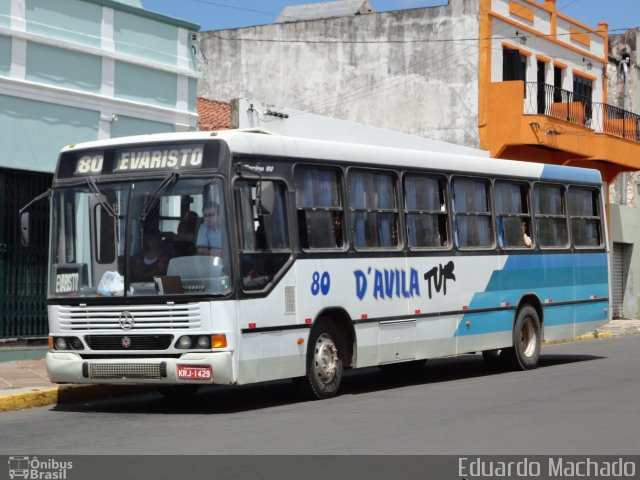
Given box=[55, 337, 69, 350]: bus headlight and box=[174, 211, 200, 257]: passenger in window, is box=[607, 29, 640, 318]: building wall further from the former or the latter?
box=[55, 337, 69, 350]: bus headlight

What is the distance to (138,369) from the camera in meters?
12.2

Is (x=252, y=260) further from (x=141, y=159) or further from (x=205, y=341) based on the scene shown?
(x=141, y=159)

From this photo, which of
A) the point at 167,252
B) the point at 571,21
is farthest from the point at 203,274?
the point at 571,21

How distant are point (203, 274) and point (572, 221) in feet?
27.8

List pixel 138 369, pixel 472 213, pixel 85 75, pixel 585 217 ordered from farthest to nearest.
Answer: pixel 585 217 → pixel 85 75 → pixel 472 213 → pixel 138 369

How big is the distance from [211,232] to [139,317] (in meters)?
1.10

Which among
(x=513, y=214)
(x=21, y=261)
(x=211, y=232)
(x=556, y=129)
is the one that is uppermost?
(x=556, y=129)

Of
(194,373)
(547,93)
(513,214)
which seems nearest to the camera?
(194,373)

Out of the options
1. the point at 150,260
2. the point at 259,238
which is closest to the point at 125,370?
the point at 150,260

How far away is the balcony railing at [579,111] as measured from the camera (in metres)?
32.5

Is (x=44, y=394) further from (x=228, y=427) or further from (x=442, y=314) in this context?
(x=442, y=314)

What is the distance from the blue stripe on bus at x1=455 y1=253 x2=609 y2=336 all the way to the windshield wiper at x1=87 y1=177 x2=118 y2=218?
5412 millimetres

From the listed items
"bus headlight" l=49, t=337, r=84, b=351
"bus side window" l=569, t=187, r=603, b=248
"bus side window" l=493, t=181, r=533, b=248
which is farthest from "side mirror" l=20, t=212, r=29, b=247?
"bus side window" l=569, t=187, r=603, b=248

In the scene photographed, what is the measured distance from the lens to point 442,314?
15.8m
